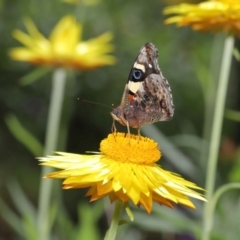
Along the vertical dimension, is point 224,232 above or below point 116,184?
below

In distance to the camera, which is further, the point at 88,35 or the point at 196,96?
the point at 196,96

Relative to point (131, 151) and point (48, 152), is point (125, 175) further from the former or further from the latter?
point (48, 152)

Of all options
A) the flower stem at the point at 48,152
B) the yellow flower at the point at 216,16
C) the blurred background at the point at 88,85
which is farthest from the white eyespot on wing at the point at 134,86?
the blurred background at the point at 88,85

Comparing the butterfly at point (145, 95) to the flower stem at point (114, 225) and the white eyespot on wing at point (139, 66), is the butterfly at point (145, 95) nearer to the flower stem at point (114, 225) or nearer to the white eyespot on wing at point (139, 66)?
the white eyespot on wing at point (139, 66)

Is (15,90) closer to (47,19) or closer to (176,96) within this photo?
(47,19)

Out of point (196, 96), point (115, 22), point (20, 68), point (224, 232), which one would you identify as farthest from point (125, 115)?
point (196, 96)

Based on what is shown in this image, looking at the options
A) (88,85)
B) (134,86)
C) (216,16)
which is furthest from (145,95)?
(88,85)
